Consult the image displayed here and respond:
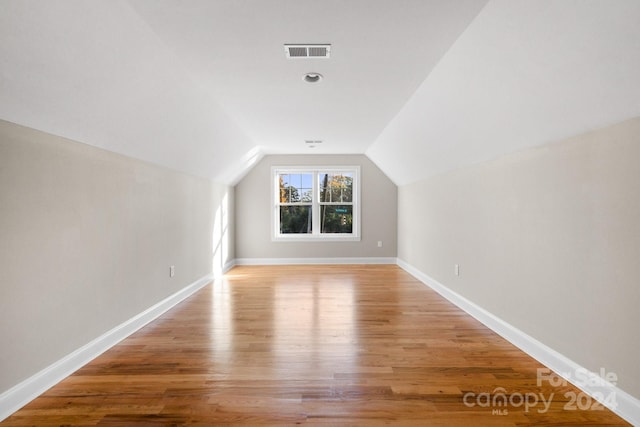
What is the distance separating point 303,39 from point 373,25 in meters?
0.50

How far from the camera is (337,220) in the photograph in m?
7.19

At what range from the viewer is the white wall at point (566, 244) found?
5.97 ft

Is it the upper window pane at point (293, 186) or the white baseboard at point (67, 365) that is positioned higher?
the upper window pane at point (293, 186)

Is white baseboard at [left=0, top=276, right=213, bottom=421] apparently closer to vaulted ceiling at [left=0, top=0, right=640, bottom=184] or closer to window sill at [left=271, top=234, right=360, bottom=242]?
vaulted ceiling at [left=0, top=0, right=640, bottom=184]

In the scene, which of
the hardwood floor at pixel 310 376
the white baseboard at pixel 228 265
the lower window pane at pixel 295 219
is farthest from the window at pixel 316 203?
the hardwood floor at pixel 310 376

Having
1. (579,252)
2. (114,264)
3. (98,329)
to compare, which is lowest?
(98,329)

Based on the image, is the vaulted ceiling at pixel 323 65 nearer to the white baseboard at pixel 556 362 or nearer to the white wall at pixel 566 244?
the white wall at pixel 566 244

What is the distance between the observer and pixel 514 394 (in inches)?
80.6

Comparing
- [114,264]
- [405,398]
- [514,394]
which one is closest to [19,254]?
[114,264]

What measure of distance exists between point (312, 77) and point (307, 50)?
49 centimetres

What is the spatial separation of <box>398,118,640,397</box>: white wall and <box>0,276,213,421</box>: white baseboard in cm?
349

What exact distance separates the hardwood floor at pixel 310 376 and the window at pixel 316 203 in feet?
11.3

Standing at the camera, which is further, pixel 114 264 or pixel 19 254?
pixel 114 264

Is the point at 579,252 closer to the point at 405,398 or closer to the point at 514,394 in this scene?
the point at 514,394
